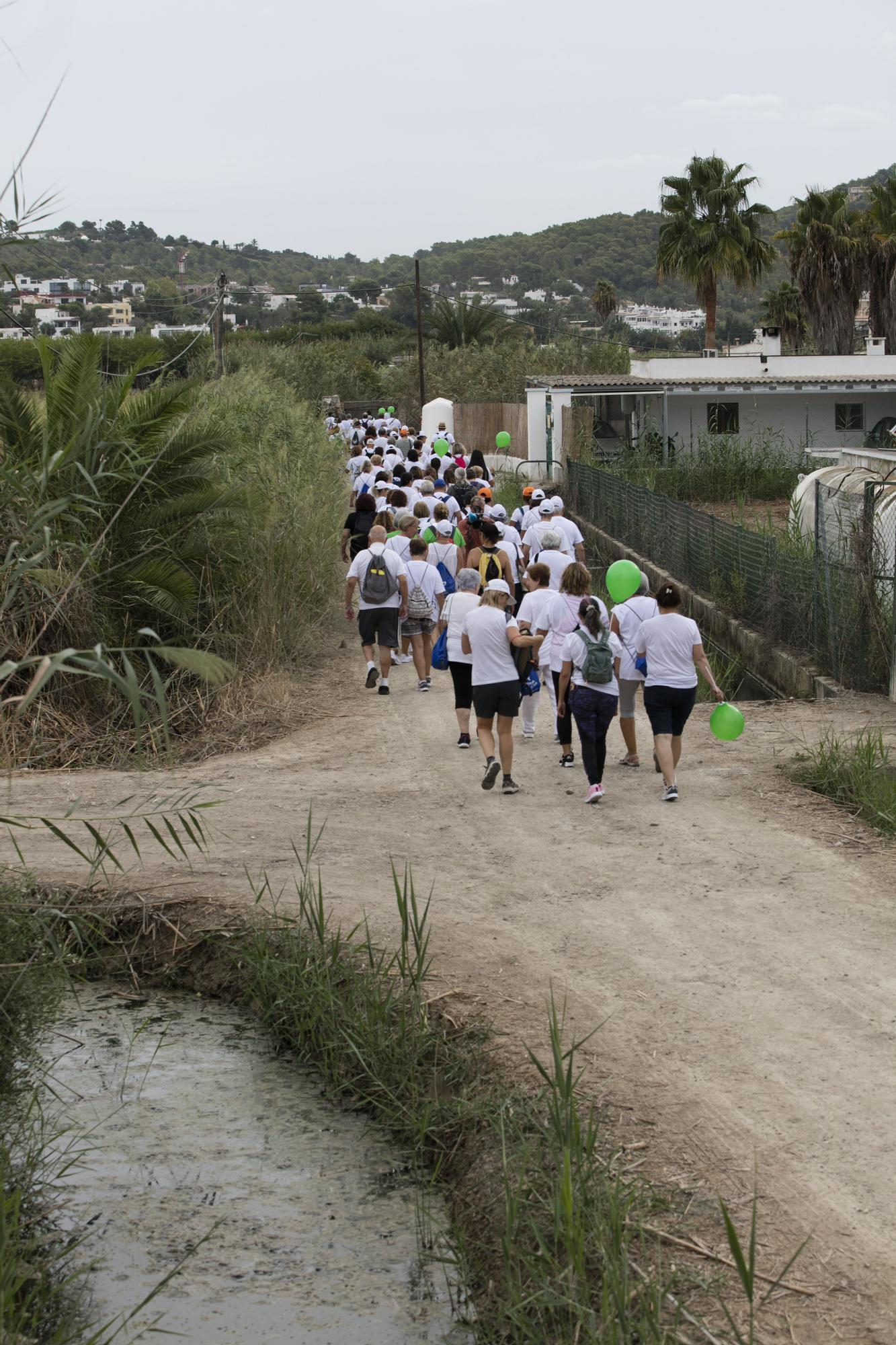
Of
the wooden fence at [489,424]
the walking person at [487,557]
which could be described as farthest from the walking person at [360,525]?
the wooden fence at [489,424]

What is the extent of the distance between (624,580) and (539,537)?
10.0 ft

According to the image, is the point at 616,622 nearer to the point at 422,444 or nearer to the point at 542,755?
the point at 542,755

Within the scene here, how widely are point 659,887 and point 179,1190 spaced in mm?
3317

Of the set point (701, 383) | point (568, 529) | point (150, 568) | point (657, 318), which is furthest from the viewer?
point (657, 318)

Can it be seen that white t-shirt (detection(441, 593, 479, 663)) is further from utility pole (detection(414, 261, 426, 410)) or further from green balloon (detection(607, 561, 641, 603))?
utility pole (detection(414, 261, 426, 410))

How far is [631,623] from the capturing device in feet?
31.5

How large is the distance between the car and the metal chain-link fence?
16268 millimetres

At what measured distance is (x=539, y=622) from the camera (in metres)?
10.0

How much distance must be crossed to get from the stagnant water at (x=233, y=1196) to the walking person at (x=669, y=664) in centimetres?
368

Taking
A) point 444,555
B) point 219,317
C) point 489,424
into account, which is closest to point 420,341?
point 489,424

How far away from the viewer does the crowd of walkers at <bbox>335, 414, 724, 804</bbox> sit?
29.6ft

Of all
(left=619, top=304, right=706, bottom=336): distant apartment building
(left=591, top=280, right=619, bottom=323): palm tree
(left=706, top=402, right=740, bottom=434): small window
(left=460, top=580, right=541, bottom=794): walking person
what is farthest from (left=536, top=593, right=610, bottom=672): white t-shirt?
(left=619, top=304, right=706, bottom=336): distant apartment building

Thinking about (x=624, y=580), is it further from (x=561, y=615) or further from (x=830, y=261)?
(x=830, y=261)

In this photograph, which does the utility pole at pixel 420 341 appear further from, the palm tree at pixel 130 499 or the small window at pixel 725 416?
the palm tree at pixel 130 499
